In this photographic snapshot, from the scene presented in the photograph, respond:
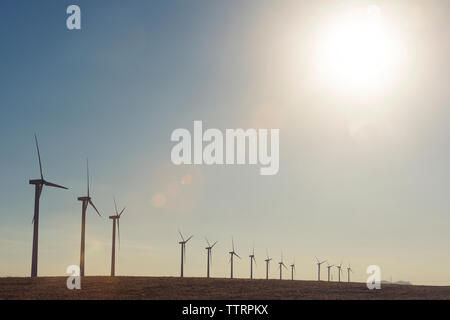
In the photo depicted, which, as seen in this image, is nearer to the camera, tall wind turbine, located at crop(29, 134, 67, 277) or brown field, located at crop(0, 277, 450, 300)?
brown field, located at crop(0, 277, 450, 300)

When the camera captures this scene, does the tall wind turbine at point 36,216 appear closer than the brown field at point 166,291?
No

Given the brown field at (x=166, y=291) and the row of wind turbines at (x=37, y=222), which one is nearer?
the brown field at (x=166, y=291)

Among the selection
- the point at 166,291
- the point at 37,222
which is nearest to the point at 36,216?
the point at 37,222

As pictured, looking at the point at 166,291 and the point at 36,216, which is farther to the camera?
the point at 36,216

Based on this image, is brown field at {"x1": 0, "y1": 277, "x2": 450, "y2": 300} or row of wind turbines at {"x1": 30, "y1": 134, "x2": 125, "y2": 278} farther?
row of wind turbines at {"x1": 30, "y1": 134, "x2": 125, "y2": 278}

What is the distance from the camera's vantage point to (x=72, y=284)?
222 feet

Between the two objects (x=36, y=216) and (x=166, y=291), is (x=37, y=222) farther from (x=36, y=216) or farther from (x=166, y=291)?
(x=166, y=291)
